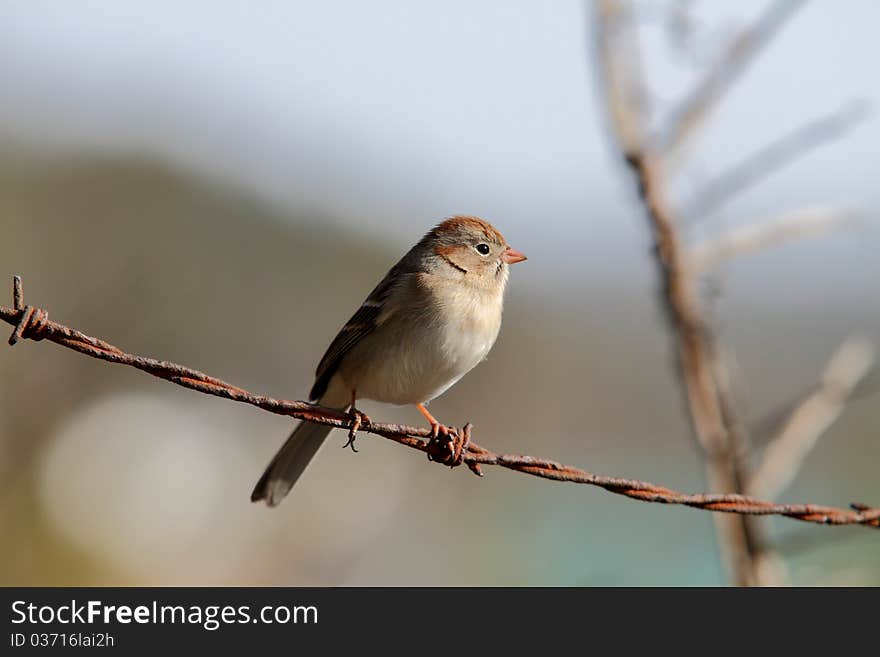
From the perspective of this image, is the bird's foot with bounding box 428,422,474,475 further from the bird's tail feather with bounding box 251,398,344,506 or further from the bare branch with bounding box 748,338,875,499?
the bare branch with bounding box 748,338,875,499

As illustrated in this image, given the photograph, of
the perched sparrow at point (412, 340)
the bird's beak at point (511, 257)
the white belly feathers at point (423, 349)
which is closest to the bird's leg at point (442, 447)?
the perched sparrow at point (412, 340)

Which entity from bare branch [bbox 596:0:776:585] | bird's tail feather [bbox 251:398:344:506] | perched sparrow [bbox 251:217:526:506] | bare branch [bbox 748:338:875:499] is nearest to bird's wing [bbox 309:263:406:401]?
perched sparrow [bbox 251:217:526:506]

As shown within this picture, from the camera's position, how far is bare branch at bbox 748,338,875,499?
179 inches

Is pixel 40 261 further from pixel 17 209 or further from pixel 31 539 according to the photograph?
pixel 31 539

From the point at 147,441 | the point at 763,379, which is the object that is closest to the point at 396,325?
the point at 147,441

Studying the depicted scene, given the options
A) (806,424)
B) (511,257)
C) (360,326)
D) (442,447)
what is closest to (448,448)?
(442,447)

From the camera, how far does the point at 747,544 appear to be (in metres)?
4.48

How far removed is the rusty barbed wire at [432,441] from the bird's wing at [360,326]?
48.6 inches

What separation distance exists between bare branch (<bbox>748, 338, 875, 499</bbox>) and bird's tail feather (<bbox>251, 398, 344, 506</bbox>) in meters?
1.91

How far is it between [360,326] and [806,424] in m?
2.00

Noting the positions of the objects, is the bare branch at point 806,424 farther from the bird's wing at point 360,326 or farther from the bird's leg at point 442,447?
the bird's leg at point 442,447

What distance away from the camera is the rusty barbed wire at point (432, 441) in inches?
97.2

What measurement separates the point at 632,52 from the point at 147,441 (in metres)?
8.47
